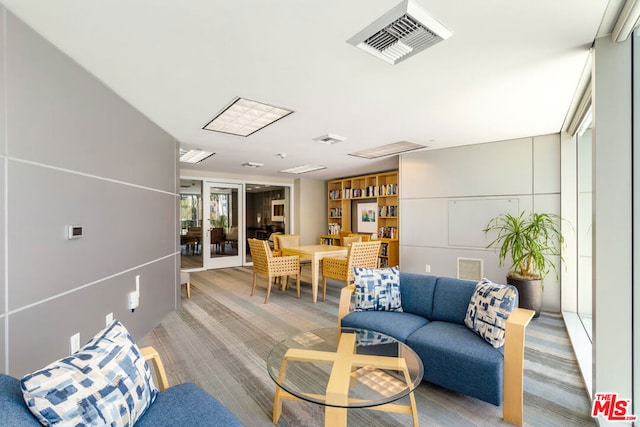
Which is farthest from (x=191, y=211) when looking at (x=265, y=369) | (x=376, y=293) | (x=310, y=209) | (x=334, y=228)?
(x=376, y=293)

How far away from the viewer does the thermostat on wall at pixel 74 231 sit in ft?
6.39

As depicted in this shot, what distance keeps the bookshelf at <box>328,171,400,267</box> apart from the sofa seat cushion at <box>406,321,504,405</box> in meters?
4.16

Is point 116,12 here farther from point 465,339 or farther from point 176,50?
point 465,339

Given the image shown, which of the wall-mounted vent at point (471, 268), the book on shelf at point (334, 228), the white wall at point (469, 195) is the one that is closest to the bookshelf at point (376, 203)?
the book on shelf at point (334, 228)

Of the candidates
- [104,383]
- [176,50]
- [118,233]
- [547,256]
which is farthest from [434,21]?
[547,256]

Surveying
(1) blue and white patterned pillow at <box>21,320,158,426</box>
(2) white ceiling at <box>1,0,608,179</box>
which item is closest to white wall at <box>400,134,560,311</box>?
(2) white ceiling at <box>1,0,608,179</box>

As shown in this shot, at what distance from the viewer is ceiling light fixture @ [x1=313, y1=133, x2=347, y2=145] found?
389cm

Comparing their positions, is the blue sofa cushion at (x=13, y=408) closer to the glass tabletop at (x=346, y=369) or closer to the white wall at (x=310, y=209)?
the glass tabletop at (x=346, y=369)

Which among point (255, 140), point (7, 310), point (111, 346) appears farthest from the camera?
point (255, 140)

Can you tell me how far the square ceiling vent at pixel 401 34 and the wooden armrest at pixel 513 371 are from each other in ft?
5.90

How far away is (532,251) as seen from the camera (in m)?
3.52

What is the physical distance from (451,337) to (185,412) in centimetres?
172

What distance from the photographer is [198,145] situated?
14.3 feet

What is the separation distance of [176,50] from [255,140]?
7.42ft
